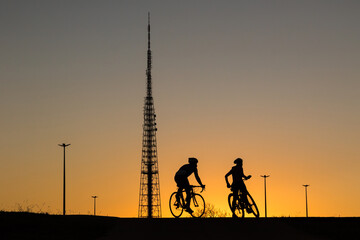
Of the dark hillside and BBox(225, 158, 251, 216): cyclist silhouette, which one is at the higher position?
BBox(225, 158, 251, 216): cyclist silhouette

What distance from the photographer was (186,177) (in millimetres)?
28203

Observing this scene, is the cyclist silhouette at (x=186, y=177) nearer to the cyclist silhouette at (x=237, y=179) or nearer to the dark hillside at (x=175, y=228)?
the cyclist silhouette at (x=237, y=179)

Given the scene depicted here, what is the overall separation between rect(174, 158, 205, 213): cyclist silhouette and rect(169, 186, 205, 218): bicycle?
109 millimetres

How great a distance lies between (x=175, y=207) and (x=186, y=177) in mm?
1494

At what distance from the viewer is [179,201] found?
2891 centimetres

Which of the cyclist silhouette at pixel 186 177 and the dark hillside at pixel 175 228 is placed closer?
the dark hillside at pixel 175 228

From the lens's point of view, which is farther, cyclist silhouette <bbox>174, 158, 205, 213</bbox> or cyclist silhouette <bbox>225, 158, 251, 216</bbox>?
cyclist silhouette <bbox>174, 158, 205, 213</bbox>

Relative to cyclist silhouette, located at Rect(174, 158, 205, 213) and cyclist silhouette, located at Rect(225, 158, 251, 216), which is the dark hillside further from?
cyclist silhouette, located at Rect(174, 158, 205, 213)

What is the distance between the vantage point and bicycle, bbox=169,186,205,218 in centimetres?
2855

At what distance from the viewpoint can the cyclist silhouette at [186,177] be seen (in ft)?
90.6

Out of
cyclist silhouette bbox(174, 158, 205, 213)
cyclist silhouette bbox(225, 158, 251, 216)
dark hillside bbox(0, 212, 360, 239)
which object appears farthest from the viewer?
cyclist silhouette bbox(174, 158, 205, 213)

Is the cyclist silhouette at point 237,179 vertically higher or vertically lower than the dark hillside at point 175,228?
higher

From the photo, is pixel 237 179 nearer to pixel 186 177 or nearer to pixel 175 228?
pixel 186 177

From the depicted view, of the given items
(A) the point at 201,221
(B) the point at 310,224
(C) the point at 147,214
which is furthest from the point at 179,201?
(C) the point at 147,214
